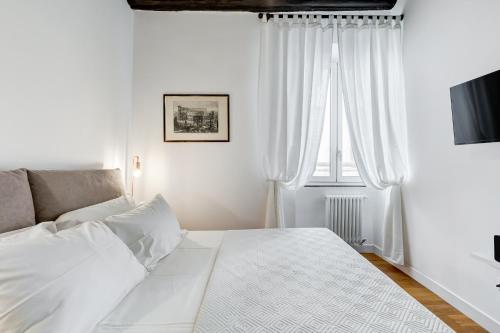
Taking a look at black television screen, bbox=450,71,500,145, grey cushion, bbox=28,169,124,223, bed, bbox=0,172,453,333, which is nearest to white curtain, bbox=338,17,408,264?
black television screen, bbox=450,71,500,145

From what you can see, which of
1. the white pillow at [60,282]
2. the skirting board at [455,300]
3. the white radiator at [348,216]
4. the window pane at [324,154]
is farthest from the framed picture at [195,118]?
the skirting board at [455,300]

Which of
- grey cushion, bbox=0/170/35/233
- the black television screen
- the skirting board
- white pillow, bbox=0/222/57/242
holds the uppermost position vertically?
the black television screen

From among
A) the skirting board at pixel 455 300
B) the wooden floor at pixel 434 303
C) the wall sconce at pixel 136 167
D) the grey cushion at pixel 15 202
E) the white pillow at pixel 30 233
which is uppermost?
the wall sconce at pixel 136 167

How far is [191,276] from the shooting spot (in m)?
1.30

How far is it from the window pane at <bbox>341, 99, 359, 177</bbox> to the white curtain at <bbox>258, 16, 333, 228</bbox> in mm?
439

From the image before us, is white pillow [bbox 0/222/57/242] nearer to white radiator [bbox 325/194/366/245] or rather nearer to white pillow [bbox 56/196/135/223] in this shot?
white pillow [bbox 56/196/135/223]

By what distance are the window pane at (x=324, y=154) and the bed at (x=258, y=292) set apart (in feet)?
4.78

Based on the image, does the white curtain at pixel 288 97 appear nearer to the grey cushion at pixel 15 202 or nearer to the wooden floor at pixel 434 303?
the wooden floor at pixel 434 303

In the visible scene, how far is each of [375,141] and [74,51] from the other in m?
2.97

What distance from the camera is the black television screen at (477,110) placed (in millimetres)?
1619

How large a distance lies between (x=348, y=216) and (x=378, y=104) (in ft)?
4.38

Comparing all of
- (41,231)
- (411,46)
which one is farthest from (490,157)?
(41,231)

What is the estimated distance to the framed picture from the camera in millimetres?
2977

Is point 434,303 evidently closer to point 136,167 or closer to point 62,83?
point 136,167
